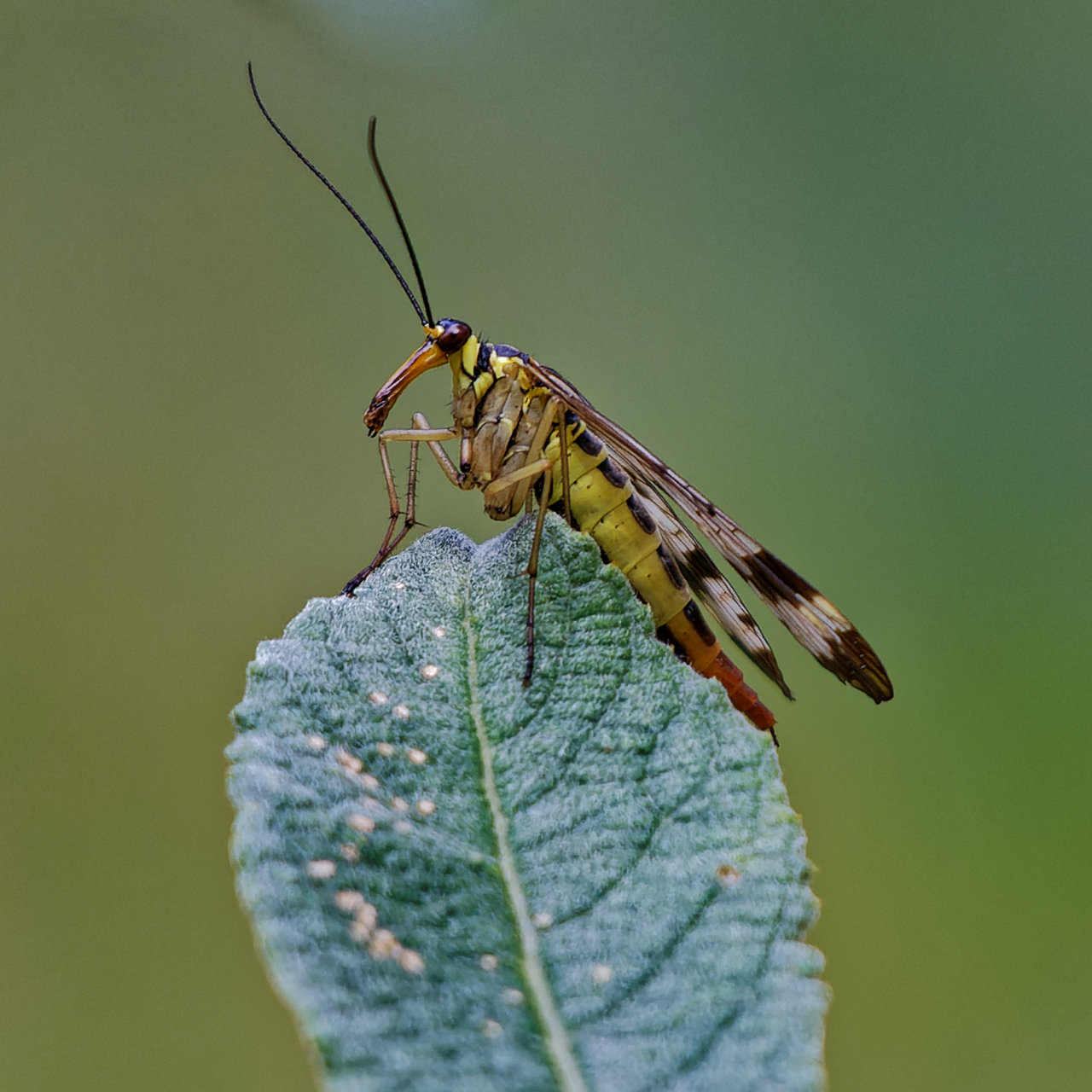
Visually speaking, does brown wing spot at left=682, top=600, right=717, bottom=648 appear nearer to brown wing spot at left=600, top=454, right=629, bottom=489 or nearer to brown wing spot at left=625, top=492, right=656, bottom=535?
brown wing spot at left=625, top=492, right=656, bottom=535

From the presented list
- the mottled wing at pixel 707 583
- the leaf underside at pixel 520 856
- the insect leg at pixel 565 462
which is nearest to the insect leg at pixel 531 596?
the leaf underside at pixel 520 856

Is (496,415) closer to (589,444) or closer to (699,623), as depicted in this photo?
(589,444)

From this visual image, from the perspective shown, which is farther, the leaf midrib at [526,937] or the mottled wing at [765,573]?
the mottled wing at [765,573]

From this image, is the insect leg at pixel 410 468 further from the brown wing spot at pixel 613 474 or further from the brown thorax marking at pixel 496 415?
the brown wing spot at pixel 613 474

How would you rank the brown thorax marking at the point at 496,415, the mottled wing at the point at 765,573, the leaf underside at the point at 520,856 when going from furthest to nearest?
the brown thorax marking at the point at 496,415, the mottled wing at the point at 765,573, the leaf underside at the point at 520,856

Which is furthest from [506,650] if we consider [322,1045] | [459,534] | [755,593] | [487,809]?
[755,593]

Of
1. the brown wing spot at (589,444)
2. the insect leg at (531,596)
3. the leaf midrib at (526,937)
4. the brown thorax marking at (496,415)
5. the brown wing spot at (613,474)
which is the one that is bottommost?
the leaf midrib at (526,937)

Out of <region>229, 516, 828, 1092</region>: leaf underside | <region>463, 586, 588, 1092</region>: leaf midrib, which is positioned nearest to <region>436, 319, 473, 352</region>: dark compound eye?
<region>229, 516, 828, 1092</region>: leaf underside
